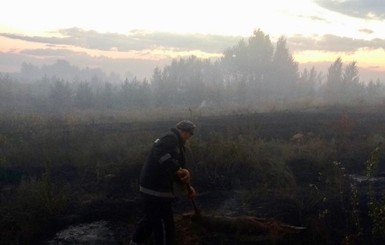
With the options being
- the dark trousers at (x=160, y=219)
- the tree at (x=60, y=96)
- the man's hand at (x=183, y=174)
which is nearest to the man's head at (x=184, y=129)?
the man's hand at (x=183, y=174)

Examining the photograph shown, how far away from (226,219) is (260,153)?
164 inches

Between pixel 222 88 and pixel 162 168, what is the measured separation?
4974 centimetres

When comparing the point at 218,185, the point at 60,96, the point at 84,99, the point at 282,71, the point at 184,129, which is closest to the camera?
the point at 184,129

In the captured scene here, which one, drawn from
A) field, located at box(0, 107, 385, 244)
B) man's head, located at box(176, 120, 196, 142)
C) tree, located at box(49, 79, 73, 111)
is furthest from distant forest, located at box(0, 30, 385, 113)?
man's head, located at box(176, 120, 196, 142)

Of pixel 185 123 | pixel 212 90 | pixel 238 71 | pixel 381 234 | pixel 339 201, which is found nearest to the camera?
pixel 185 123

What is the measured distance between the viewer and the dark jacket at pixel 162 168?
502cm

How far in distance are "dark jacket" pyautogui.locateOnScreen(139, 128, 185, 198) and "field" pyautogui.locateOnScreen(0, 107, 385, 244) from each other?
119 centimetres

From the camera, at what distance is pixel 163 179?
513 cm

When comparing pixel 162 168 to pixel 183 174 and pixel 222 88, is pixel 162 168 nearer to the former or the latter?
pixel 183 174

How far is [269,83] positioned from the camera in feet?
216

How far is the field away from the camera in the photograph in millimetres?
6246

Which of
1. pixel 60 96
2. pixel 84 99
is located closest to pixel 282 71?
pixel 84 99

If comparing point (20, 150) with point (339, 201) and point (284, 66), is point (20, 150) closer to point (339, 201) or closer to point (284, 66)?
point (339, 201)

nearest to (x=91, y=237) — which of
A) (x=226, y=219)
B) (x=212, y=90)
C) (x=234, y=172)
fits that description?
(x=226, y=219)
